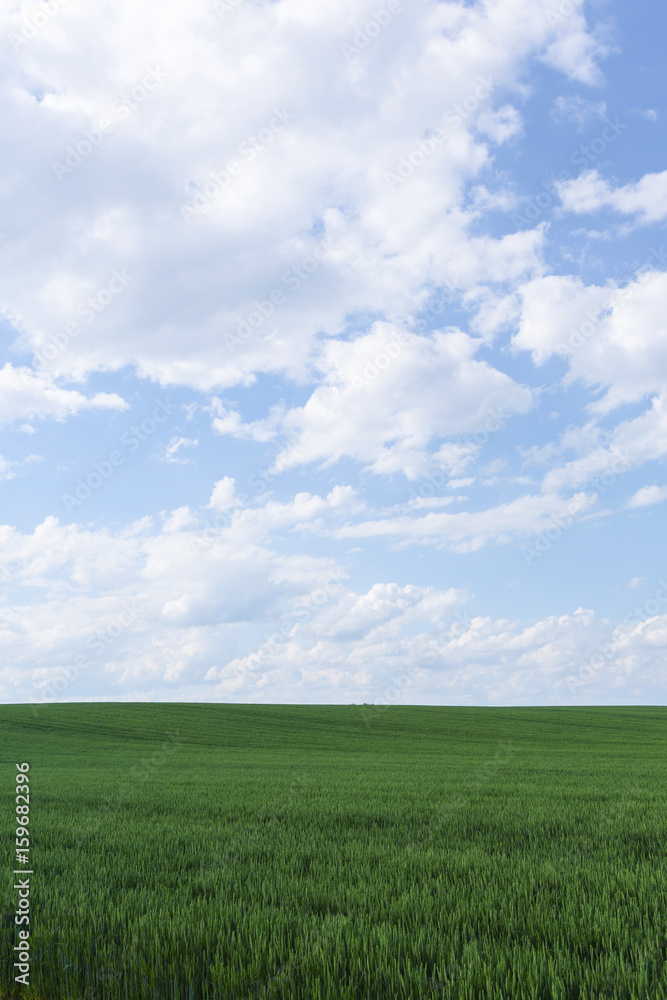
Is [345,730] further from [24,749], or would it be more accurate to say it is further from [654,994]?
[654,994]

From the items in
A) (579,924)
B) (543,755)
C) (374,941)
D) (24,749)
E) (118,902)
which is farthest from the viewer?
(24,749)

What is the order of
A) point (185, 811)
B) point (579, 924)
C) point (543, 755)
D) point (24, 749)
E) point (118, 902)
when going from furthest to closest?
1. point (24, 749)
2. point (543, 755)
3. point (185, 811)
4. point (118, 902)
5. point (579, 924)

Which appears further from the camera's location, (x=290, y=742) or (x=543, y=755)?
(x=290, y=742)

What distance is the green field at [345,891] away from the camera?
4.09m

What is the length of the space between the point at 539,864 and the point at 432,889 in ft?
5.39

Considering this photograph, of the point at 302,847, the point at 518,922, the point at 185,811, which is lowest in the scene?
the point at 185,811

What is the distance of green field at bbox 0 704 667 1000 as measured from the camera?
4.09 m

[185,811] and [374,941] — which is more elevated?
[374,941]

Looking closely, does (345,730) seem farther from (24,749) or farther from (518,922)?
(518,922)

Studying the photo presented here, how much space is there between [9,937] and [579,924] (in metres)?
4.72

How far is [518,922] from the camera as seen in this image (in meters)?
4.90

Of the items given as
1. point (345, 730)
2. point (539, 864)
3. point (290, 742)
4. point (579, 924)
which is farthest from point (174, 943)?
point (345, 730)

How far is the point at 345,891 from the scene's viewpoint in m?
5.74

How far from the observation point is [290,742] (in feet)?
130
